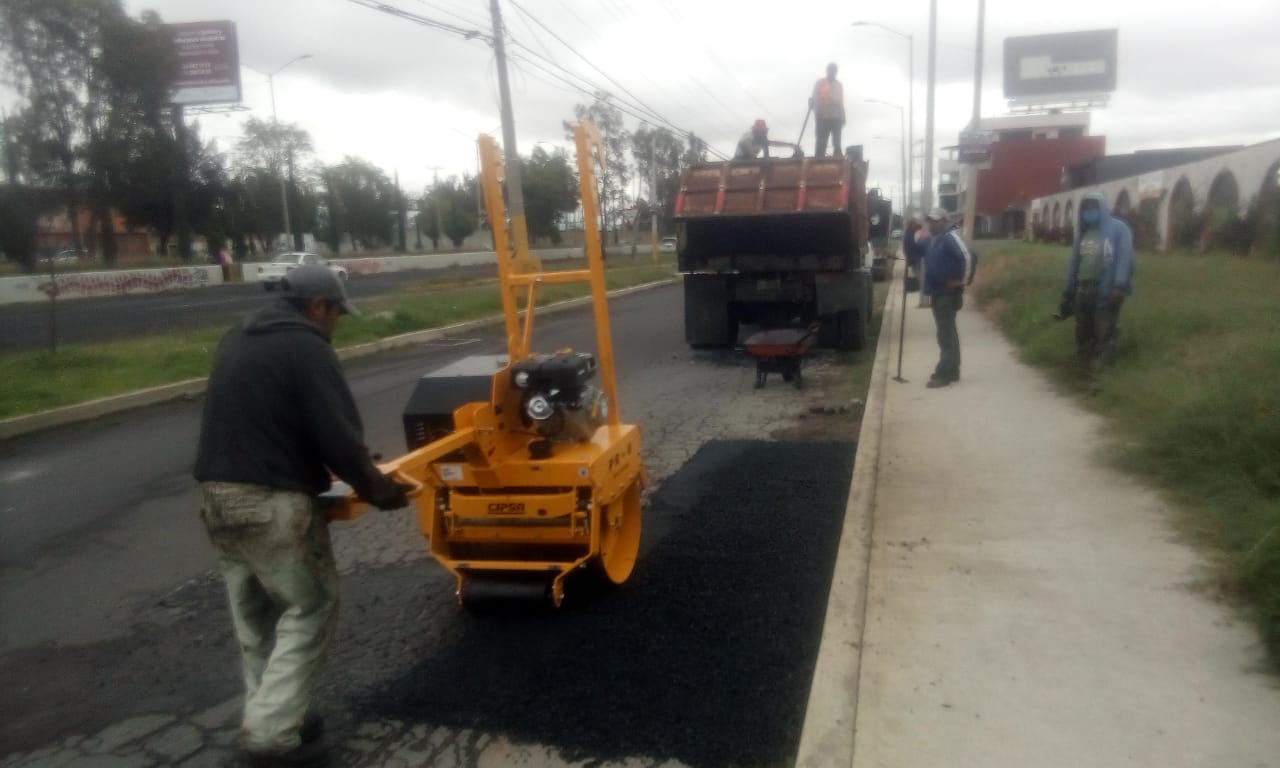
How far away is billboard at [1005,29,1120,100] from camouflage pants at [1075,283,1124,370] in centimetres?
9223

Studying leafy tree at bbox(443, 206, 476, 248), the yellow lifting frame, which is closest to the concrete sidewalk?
the yellow lifting frame

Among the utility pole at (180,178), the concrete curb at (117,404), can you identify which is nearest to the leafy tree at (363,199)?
the utility pole at (180,178)

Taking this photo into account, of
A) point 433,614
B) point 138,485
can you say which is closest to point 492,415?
point 433,614

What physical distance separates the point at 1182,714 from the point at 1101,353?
20.2 feet

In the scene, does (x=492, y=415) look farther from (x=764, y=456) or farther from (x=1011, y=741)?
(x=764, y=456)

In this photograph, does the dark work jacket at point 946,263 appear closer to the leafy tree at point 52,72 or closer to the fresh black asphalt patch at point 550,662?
the fresh black asphalt patch at point 550,662

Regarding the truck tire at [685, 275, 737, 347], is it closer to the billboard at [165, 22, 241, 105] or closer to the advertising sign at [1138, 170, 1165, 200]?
the advertising sign at [1138, 170, 1165, 200]

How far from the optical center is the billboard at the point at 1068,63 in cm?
9138

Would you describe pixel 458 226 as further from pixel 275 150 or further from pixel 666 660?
pixel 666 660

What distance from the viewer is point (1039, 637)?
170 inches

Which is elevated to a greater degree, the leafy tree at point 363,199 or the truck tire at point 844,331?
the leafy tree at point 363,199

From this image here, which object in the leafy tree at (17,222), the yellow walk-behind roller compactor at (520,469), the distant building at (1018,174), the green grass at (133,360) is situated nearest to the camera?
the yellow walk-behind roller compactor at (520,469)

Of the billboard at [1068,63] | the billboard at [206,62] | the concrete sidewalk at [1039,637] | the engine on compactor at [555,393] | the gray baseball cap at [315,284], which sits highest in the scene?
the billboard at [1068,63]

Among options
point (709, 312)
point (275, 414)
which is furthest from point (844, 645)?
point (709, 312)
